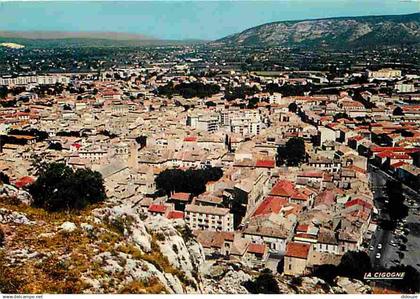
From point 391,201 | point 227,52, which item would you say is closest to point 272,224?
point 391,201

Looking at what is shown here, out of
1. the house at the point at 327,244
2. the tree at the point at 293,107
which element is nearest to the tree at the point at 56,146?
the house at the point at 327,244

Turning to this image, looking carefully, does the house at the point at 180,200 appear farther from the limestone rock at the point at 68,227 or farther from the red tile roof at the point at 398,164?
the red tile roof at the point at 398,164

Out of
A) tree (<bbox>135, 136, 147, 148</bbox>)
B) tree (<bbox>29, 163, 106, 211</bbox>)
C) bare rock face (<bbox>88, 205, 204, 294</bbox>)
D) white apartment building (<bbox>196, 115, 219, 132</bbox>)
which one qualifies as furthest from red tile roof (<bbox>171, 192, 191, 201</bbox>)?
white apartment building (<bbox>196, 115, 219, 132</bbox>)

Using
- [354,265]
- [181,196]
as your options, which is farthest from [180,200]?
[354,265]

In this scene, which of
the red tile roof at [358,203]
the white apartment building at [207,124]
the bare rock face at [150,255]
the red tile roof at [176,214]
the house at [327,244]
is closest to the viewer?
the bare rock face at [150,255]

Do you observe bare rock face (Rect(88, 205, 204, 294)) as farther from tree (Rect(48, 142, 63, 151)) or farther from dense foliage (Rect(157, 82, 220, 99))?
dense foliage (Rect(157, 82, 220, 99))

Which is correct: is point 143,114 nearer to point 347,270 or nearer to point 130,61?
point 347,270
